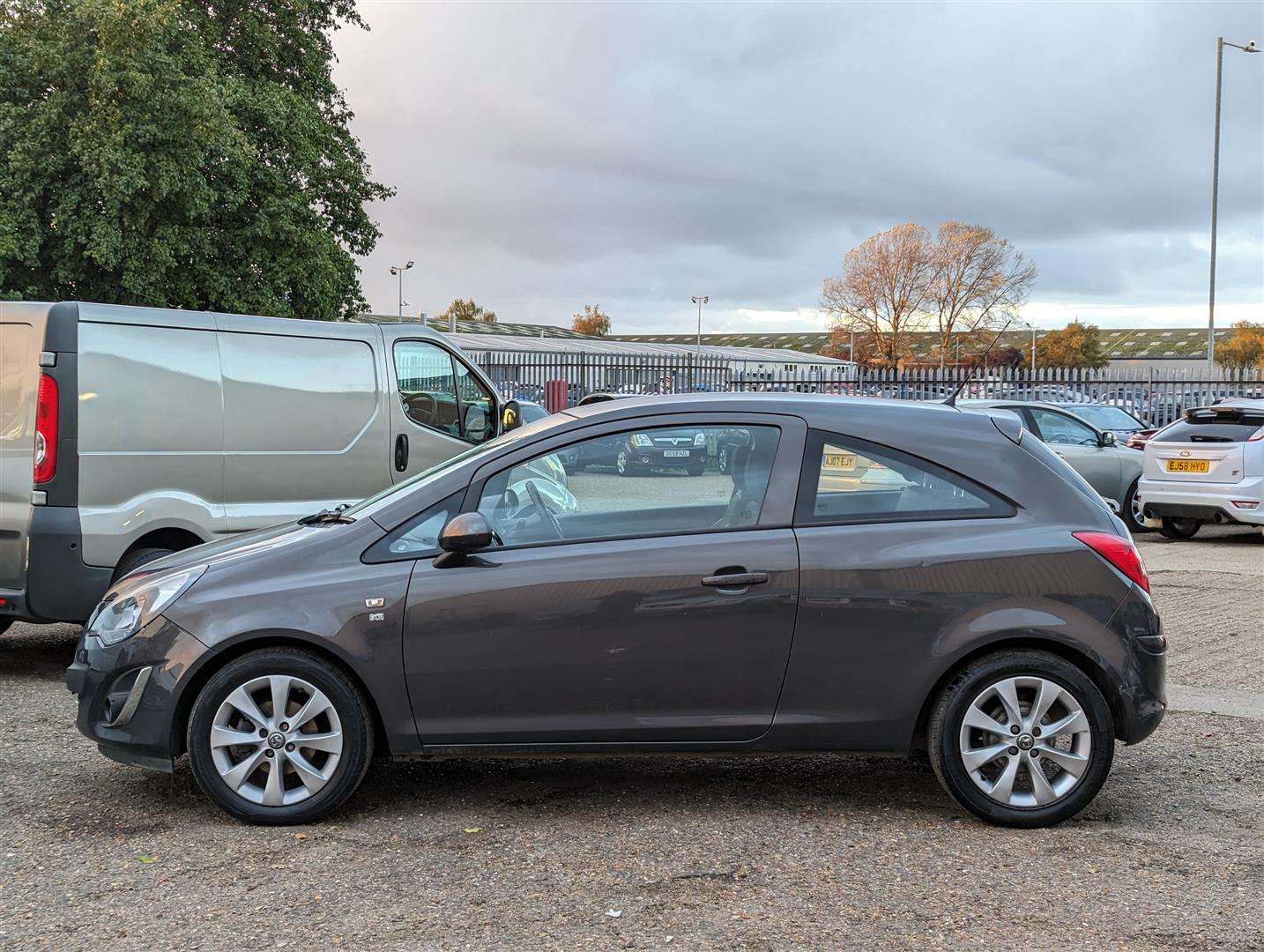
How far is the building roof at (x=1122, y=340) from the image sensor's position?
103125mm

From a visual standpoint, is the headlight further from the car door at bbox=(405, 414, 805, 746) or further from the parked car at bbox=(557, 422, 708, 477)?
the parked car at bbox=(557, 422, 708, 477)

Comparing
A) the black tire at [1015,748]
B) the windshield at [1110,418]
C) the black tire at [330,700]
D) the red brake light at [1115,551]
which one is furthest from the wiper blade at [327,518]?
the windshield at [1110,418]

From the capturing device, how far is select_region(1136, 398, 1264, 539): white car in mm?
14367

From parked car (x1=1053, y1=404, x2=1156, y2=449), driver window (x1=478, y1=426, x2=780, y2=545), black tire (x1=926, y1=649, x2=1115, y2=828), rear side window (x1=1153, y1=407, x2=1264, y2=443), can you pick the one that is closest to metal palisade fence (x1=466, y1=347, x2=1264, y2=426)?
parked car (x1=1053, y1=404, x2=1156, y2=449)

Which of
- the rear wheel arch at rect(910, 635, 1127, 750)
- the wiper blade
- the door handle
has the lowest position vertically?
the rear wheel arch at rect(910, 635, 1127, 750)

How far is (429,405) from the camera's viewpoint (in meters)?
8.91

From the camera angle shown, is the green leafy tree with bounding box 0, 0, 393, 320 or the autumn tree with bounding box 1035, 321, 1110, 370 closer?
the green leafy tree with bounding box 0, 0, 393, 320

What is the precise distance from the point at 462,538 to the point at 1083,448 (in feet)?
43.2

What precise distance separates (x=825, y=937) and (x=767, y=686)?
44.2 inches

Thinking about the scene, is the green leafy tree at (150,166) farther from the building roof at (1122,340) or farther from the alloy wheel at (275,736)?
the building roof at (1122,340)

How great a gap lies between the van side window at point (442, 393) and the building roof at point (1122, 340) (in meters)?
90.4

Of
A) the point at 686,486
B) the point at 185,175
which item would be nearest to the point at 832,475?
the point at 686,486

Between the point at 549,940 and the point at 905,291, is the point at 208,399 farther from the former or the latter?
the point at 905,291

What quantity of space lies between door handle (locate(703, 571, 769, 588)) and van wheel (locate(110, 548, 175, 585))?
3.75 m
